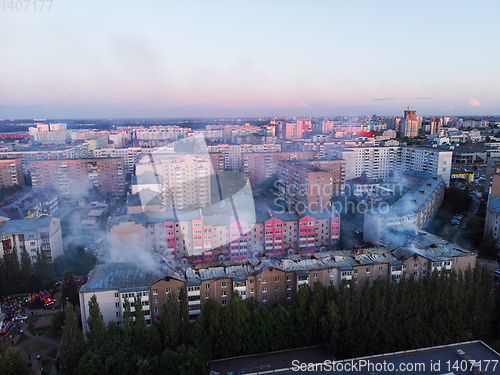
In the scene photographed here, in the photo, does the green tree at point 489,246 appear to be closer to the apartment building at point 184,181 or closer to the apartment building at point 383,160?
the apartment building at point 383,160

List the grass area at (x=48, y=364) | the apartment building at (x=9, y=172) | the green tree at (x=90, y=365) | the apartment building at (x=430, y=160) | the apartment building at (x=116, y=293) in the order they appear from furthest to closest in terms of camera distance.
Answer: the apartment building at (x=9, y=172) < the apartment building at (x=430, y=160) < the apartment building at (x=116, y=293) < the grass area at (x=48, y=364) < the green tree at (x=90, y=365)

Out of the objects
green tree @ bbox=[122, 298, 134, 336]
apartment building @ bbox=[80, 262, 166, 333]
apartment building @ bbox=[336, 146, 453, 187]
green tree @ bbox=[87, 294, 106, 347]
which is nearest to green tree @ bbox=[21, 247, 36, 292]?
apartment building @ bbox=[80, 262, 166, 333]

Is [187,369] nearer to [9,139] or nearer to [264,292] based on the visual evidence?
[264,292]

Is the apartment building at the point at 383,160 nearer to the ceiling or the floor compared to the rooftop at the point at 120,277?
nearer to the ceiling

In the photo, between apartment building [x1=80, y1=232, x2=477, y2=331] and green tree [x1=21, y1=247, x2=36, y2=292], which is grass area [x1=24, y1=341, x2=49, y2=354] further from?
green tree [x1=21, y1=247, x2=36, y2=292]

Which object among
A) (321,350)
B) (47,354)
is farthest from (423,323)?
(47,354)

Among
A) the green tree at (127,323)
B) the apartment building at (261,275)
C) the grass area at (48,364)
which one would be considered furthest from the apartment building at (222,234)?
the green tree at (127,323)
